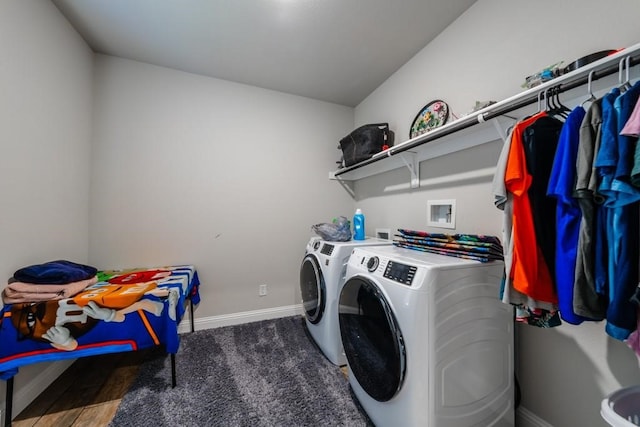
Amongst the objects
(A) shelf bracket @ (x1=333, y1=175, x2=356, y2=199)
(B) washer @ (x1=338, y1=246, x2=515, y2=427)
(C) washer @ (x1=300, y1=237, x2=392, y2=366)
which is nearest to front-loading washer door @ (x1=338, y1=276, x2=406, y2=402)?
(B) washer @ (x1=338, y1=246, x2=515, y2=427)

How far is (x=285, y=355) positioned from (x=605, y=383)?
171 cm

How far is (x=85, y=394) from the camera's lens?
1449mm

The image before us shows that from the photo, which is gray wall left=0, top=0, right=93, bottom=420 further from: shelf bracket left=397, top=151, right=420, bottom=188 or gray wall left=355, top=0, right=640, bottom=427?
gray wall left=355, top=0, right=640, bottom=427

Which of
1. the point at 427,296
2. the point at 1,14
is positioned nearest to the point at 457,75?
the point at 427,296

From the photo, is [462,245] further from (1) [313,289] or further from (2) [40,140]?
Result: (2) [40,140]

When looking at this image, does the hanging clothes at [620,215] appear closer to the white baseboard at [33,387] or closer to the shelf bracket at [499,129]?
the shelf bracket at [499,129]

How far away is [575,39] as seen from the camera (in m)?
1.08

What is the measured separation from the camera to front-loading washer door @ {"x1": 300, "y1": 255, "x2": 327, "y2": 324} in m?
1.76

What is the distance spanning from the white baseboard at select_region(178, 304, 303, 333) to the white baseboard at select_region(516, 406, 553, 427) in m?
1.84

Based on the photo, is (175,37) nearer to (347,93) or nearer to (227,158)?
(227,158)

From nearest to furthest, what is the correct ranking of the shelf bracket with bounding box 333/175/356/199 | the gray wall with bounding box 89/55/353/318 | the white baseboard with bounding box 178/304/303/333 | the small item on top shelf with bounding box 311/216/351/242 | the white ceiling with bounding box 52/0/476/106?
1. the white ceiling with bounding box 52/0/476/106
2. the small item on top shelf with bounding box 311/216/351/242
3. the gray wall with bounding box 89/55/353/318
4. the white baseboard with bounding box 178/304/303/333
5. the shelf bracket with bounding box 333/175/356/199

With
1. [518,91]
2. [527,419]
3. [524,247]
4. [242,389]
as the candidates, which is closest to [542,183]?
[524,247]

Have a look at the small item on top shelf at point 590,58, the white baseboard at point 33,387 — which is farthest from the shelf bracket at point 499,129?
the white baseboard at point 33,387

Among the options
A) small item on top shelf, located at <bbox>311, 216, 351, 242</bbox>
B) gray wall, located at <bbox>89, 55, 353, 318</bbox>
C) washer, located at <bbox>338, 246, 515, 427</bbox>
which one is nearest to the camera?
washer, located at <bbox>338, 246, 515, 427</bbox>
